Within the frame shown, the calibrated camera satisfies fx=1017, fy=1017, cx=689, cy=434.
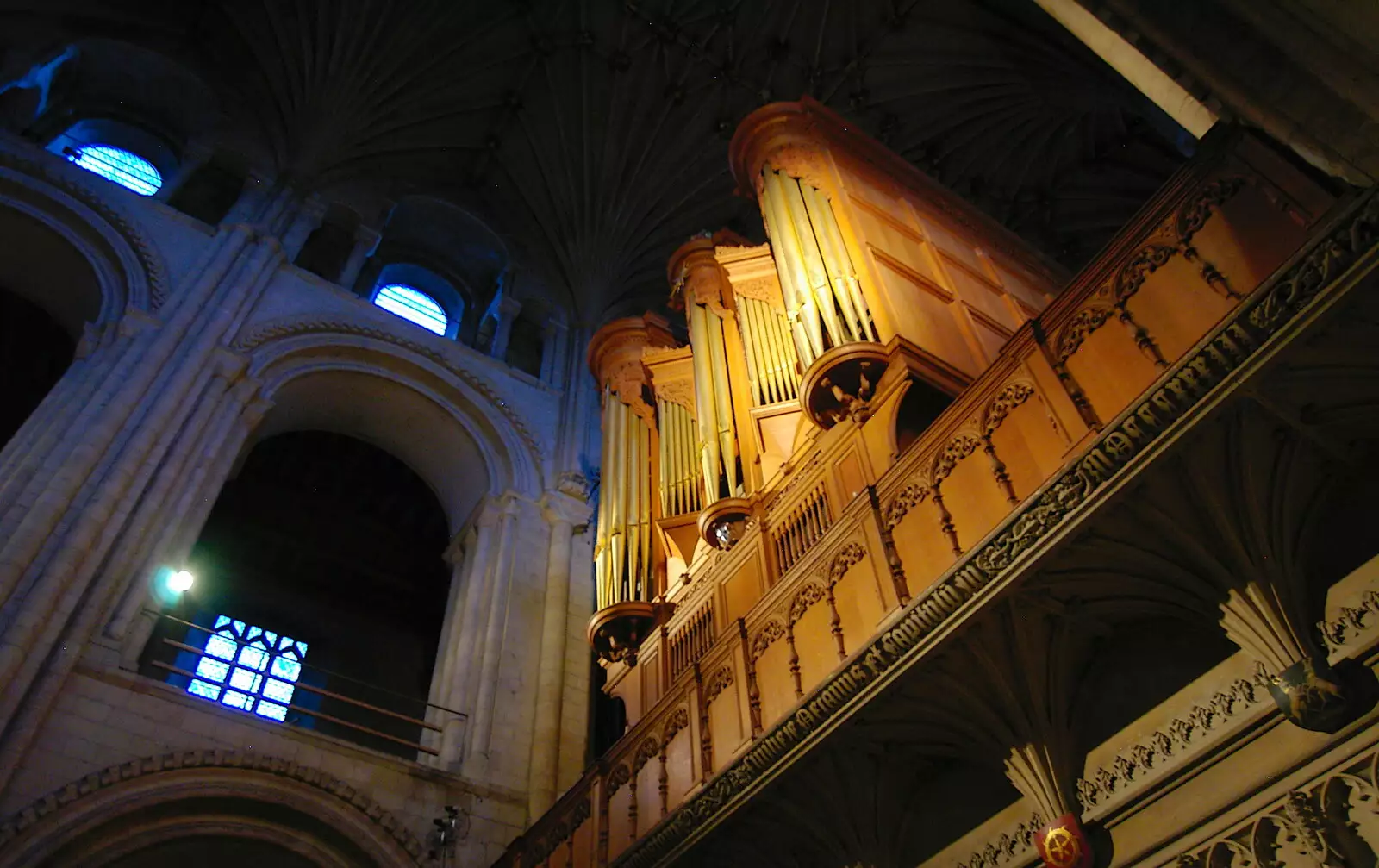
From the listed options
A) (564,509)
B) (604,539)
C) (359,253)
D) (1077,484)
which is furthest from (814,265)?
(359,253)

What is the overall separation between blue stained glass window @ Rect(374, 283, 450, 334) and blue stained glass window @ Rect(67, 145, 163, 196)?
10.5 ft

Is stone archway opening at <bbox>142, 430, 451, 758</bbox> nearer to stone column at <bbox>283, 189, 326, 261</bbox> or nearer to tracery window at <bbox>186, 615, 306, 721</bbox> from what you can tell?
tracery window at <bbox>186, 615, 306, 721</bbox>

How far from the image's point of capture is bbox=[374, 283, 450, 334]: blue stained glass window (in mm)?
14891

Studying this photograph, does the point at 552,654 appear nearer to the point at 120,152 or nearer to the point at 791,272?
the point at 791,272

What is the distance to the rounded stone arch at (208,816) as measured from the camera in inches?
289

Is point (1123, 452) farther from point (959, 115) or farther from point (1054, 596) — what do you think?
point (959, 115)

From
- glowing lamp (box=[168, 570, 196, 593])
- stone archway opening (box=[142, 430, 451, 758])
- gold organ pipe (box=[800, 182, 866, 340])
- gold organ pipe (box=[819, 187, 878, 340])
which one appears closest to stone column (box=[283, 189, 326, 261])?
stone archway opening (box=[142, 430, 451, 758])

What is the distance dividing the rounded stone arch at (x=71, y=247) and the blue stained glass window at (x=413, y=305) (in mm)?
3514

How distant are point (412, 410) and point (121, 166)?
4.98m

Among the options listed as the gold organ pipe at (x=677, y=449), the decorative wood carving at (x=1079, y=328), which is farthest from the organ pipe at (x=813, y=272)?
the decorative wood carving at (x=1079, y=328)

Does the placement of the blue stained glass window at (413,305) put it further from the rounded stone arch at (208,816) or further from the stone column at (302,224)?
the rounded stone arch at (208,816)

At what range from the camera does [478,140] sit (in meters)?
17.1

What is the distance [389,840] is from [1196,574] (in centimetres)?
701

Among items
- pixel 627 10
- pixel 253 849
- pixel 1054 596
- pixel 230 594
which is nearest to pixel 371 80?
pixel 627 10
